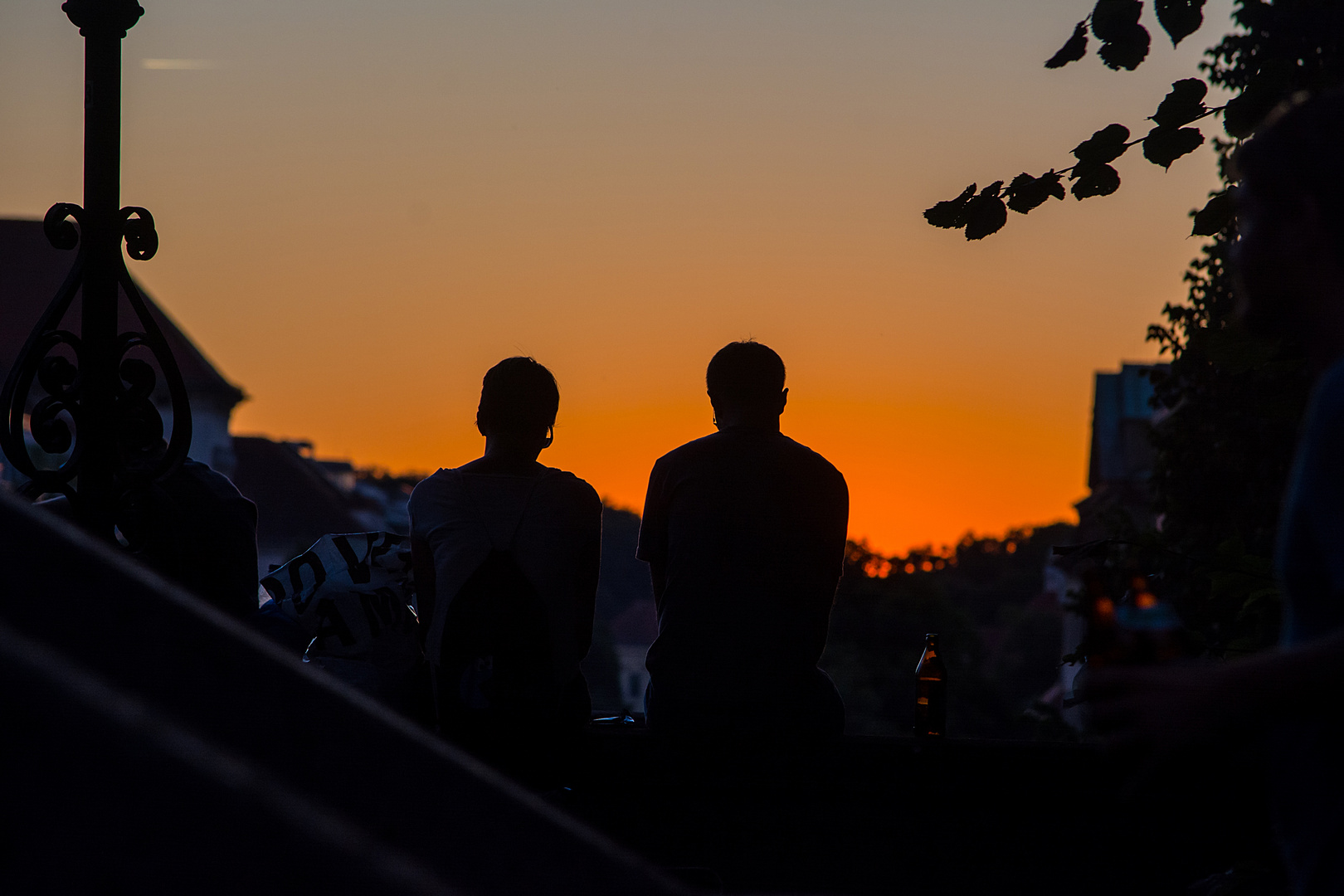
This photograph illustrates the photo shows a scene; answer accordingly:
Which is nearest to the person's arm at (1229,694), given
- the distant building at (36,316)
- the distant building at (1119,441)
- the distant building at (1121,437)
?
the distant building at (1119,441)

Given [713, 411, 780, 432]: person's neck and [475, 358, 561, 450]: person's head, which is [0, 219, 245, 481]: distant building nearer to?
[475, 358, 561, 450]: person's head

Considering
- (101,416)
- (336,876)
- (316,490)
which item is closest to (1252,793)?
(101,416)

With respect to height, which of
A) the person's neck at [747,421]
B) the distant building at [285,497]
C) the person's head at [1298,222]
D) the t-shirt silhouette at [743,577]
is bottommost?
the person's head at [1298,222]

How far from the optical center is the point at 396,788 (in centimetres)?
173

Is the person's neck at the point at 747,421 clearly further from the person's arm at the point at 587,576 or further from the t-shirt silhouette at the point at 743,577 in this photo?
the person's arm at the point at 587,576

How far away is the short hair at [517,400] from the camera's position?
434 cm

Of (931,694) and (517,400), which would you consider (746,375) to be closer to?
(517,400)

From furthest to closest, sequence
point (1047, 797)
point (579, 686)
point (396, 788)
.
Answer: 1. point (1047, 797)
2. point (579, 686)
3. point (396, 788)

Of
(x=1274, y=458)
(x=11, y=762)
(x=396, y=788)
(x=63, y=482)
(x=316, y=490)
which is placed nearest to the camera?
(x=11, y=762)

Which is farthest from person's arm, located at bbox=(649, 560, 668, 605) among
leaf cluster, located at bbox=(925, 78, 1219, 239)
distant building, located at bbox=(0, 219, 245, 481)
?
distant building, located at bbox=(0, 219, 245, 481)

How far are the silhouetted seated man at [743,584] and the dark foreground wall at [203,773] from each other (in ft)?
7.63

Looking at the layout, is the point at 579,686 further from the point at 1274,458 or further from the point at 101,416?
the point at 1274,458

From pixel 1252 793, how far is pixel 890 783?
105 cm

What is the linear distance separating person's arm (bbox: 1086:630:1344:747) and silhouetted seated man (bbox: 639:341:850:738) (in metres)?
2.63
